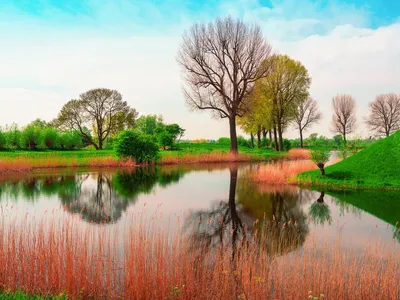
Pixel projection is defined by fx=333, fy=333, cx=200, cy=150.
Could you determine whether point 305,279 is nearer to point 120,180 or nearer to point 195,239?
point 195,239

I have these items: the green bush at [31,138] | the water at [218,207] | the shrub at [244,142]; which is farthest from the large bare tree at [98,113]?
the water at [218,207]

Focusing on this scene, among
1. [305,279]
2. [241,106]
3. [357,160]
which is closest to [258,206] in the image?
[305,279]

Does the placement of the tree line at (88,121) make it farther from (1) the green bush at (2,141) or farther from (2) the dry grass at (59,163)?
(2) the dry grass at (59,163)

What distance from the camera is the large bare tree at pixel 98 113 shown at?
202 ft

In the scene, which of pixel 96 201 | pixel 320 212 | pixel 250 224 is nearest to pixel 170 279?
pixel 250 224

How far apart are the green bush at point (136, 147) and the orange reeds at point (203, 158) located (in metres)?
1.73

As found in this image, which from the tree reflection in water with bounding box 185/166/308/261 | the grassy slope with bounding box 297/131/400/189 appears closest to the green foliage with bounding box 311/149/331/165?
the grassy slope with bounding box 297/131/400/189

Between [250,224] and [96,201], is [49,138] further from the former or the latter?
[250,224]

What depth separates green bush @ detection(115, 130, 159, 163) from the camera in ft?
113

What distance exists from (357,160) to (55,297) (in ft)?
65.2

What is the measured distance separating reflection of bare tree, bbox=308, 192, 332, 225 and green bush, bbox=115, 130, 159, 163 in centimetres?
2274

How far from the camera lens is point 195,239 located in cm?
959

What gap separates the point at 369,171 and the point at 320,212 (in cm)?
818

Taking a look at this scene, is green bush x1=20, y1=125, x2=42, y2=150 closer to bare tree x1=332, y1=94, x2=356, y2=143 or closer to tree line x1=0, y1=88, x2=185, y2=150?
tree line x1=0, y1=88, x2=185, y2=150
